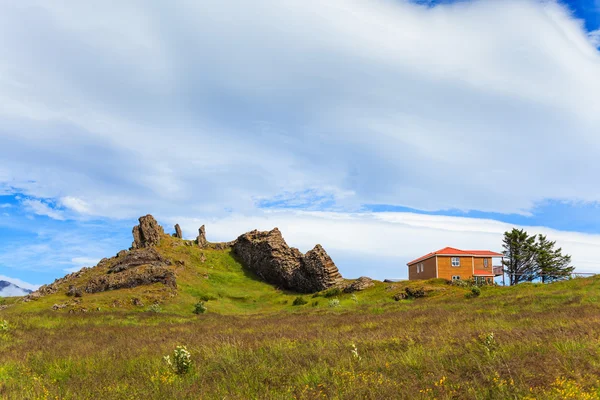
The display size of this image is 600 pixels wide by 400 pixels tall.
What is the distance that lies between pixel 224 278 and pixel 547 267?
57936 mm

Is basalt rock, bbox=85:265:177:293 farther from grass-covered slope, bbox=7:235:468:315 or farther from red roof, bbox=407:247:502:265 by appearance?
red roof, bbox=407:247:502:265

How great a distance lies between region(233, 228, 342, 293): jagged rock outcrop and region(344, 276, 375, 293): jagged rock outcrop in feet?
19.9

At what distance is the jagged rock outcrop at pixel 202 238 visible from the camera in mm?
74125

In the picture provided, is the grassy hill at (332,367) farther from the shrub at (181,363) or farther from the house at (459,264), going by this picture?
the house at (459,264)

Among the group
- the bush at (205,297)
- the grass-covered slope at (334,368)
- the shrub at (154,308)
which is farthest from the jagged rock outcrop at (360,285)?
the grass-covered slope at (334,368)

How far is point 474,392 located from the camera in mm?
6113

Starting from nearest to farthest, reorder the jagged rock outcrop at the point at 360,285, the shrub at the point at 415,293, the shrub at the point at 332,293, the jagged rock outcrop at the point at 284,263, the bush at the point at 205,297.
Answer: the shrub at the point at 415,293 → the bush at the point at 205,297 → the jagged rock outcrop at the point at 360,285 → the shrub at the point at 332,293 → the jagged rock outcrop at the point at 284,263

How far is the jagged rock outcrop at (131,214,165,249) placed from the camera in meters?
62.0

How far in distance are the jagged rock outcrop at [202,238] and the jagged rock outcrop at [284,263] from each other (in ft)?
23.3

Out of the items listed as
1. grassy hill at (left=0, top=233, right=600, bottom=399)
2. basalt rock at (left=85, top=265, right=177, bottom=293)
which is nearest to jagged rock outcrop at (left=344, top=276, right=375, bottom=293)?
basalt rock at (left=85, top=265, right=177, bottom=293)

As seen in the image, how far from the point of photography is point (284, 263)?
2381 inches

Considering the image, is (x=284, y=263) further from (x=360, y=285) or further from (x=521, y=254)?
→ (x=521, y=254)

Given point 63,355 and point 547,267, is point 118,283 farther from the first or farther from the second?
point 547,267

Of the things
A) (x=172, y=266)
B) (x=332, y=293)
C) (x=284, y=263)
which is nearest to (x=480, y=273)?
(x=332, y=293)
